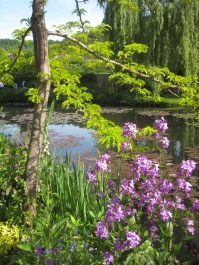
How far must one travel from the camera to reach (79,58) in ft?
11.1

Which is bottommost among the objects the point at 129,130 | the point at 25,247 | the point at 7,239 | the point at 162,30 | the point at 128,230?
the point at 7,239

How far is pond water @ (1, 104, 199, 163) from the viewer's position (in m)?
8.76

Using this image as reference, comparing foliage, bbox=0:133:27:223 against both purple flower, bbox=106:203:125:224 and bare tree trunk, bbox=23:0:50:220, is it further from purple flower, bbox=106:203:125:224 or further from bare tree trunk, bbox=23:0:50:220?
purple flower, bbox=106:203:125:224

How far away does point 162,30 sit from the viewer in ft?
52.5

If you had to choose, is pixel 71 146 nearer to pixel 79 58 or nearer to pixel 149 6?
pixel 79 58

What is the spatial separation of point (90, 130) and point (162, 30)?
662cm

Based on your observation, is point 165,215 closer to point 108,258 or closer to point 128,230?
point 128,230

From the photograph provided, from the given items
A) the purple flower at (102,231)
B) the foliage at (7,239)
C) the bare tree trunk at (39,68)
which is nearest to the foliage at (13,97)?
the bare tree trunk at (39,68)

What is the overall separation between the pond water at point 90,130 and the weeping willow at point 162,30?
2544 millimetres

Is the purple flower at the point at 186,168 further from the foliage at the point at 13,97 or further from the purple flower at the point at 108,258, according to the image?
the foliage at the point at 13,97

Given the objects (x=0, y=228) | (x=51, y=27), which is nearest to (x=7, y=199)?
(x=0, y=228)

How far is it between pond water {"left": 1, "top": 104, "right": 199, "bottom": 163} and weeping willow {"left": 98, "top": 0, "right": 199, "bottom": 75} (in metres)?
2.54

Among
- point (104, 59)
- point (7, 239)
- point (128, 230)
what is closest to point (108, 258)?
point (128, 230)

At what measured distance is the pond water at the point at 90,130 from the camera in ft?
28.7
